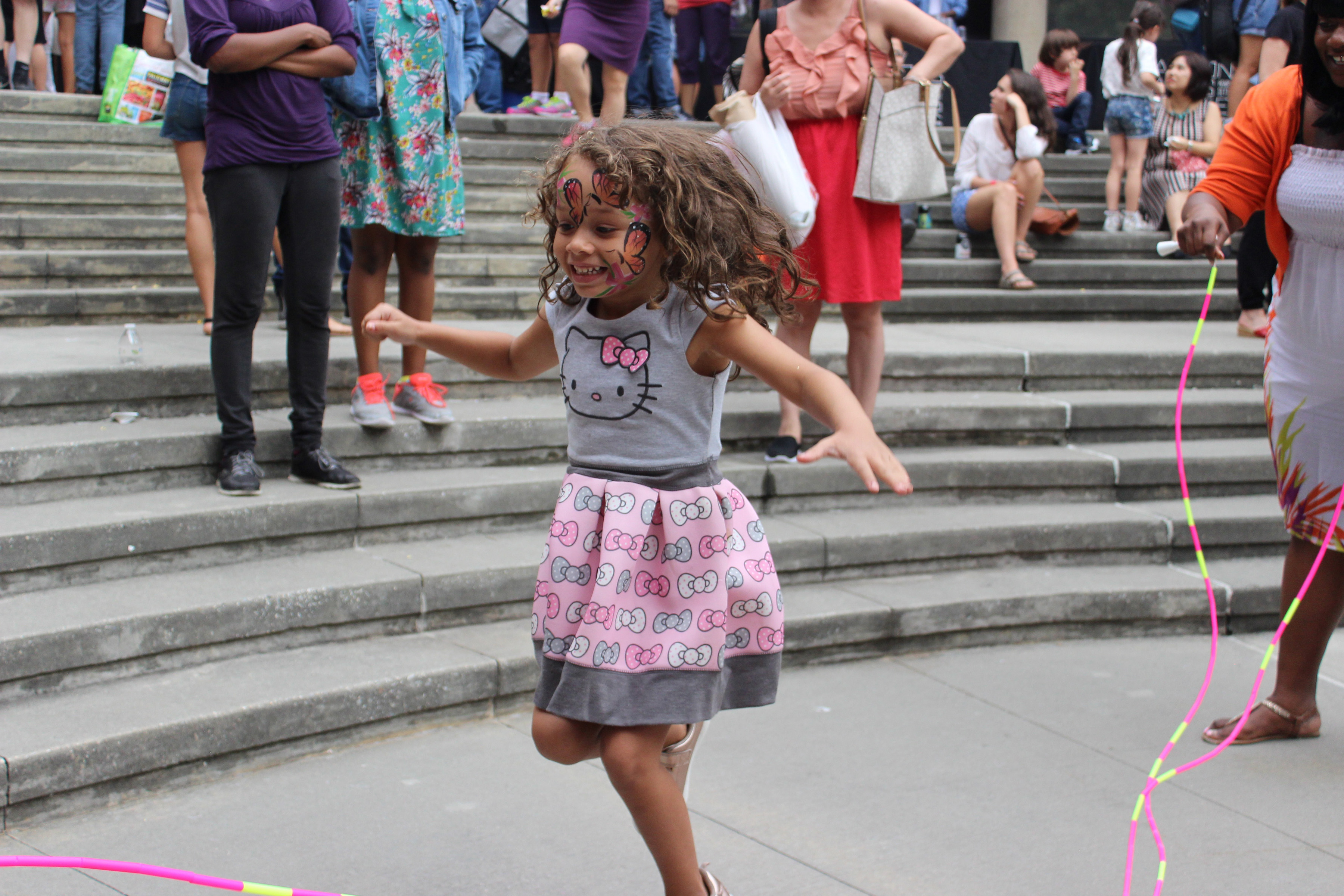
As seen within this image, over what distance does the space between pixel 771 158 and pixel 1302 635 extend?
7.82 ft

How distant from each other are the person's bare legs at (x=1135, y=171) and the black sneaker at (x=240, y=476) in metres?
7.06

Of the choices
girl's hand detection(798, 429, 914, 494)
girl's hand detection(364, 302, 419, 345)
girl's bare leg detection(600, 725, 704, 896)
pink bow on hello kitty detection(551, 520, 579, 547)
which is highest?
girl's hand detection(364, 302, 419, 345)

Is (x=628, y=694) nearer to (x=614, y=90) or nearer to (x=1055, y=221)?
(x=614, y=90)

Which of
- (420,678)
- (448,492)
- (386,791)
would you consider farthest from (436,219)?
(386,791)

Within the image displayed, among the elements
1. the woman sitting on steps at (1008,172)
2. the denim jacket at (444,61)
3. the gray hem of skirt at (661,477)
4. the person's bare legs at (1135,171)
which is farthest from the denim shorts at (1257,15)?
the gray hem of skirt at (661,477)

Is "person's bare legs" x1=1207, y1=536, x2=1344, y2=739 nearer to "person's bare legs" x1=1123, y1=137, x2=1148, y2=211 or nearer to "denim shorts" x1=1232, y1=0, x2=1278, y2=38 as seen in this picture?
"person's bare legs" x1=1123, y1=137, x2=1148, y2=211

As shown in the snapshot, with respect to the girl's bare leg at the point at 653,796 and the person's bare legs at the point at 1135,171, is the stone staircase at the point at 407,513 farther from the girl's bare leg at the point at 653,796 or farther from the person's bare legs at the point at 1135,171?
the person's bare legs at the point at 1135,171

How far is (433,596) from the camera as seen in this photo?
4.01 meters

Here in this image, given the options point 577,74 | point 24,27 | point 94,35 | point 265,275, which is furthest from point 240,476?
point 24,27

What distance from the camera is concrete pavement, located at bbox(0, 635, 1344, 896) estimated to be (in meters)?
2.88

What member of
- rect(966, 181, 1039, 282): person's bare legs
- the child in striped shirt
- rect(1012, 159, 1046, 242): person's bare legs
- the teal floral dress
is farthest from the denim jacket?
the child in striped shirt

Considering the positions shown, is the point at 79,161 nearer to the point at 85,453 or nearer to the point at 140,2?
the point at 140,2

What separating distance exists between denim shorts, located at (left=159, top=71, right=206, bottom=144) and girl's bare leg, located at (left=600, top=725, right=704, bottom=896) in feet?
12.8

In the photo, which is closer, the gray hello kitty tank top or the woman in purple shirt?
the gray hello kitty tank top
